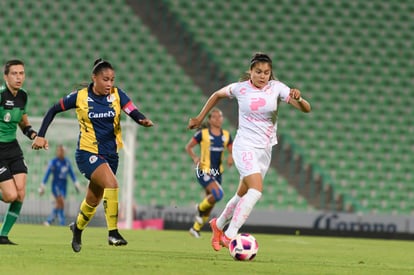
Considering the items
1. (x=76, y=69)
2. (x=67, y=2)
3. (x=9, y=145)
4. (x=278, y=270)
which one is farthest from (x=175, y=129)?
(x=278, y=270)

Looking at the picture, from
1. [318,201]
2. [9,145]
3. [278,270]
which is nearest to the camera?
[278,270]

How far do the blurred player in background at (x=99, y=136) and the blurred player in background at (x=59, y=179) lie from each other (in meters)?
10.7

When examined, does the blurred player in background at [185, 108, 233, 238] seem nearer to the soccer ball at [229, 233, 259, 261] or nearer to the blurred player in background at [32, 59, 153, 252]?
the blurred player in background at [32, 59, 153, 252]

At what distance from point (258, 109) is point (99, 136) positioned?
1.63 meters

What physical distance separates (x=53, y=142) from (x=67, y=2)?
4672 mm

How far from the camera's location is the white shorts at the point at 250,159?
30.6ft

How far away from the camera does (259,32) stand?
78.0 feet

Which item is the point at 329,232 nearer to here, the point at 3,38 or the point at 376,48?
the point at 376,48

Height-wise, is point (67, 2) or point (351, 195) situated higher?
point (67, 2)

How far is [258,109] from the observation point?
9422mm

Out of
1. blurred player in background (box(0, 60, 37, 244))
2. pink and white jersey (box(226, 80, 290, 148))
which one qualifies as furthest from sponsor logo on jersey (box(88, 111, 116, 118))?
pink and white jersey (box(226, 80, 290, 148))

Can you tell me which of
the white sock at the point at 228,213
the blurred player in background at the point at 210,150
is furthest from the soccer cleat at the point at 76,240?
the blurred player in background at the point at 210,150

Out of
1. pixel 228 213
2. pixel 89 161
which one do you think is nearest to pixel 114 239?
Result: pixel 89 161

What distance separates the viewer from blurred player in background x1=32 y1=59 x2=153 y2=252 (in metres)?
9.19
